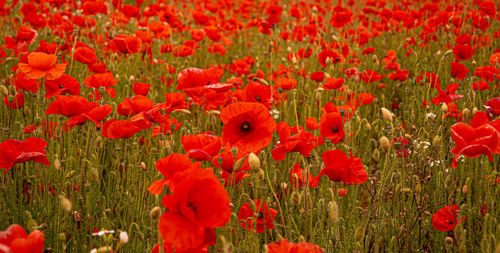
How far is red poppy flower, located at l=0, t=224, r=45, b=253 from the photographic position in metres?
0.91

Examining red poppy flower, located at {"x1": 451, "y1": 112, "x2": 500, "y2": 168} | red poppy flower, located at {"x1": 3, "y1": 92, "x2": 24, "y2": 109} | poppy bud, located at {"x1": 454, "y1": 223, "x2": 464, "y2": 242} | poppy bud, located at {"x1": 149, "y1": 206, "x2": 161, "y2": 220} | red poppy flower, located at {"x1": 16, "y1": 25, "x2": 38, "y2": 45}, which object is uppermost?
red poppy flower, located at {"x1": 451, "y1": 112, "x2": 500, "y2": 168}

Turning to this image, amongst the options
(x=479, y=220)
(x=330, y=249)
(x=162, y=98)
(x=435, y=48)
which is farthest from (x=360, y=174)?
(x=435, y=48)

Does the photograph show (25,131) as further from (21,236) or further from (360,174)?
(360,174)

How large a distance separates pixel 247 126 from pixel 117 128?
1.99 ft

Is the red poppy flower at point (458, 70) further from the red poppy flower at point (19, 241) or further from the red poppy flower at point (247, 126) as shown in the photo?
the red poppy flower at point (19, 241)

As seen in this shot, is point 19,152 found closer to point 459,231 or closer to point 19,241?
point 19,241

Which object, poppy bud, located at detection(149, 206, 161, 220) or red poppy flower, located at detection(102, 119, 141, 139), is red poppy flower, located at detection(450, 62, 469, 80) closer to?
red poppy flower, located at detection(102, 119, 141, 139)

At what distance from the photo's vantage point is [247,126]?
1462mm

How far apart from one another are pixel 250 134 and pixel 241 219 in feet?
1.05

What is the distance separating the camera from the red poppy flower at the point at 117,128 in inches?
66.5

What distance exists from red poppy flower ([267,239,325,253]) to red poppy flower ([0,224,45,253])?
0.58m

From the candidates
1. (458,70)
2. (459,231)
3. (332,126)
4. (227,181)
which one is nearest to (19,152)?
(227,181)

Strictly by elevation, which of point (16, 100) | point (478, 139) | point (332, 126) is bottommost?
point (16, 100)

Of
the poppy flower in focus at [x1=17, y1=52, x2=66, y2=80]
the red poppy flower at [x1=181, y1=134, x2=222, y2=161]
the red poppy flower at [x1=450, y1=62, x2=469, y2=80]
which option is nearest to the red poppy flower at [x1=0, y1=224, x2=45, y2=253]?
the red poppy flower at [x1=181, y1=134, x2=222, y2=161]
